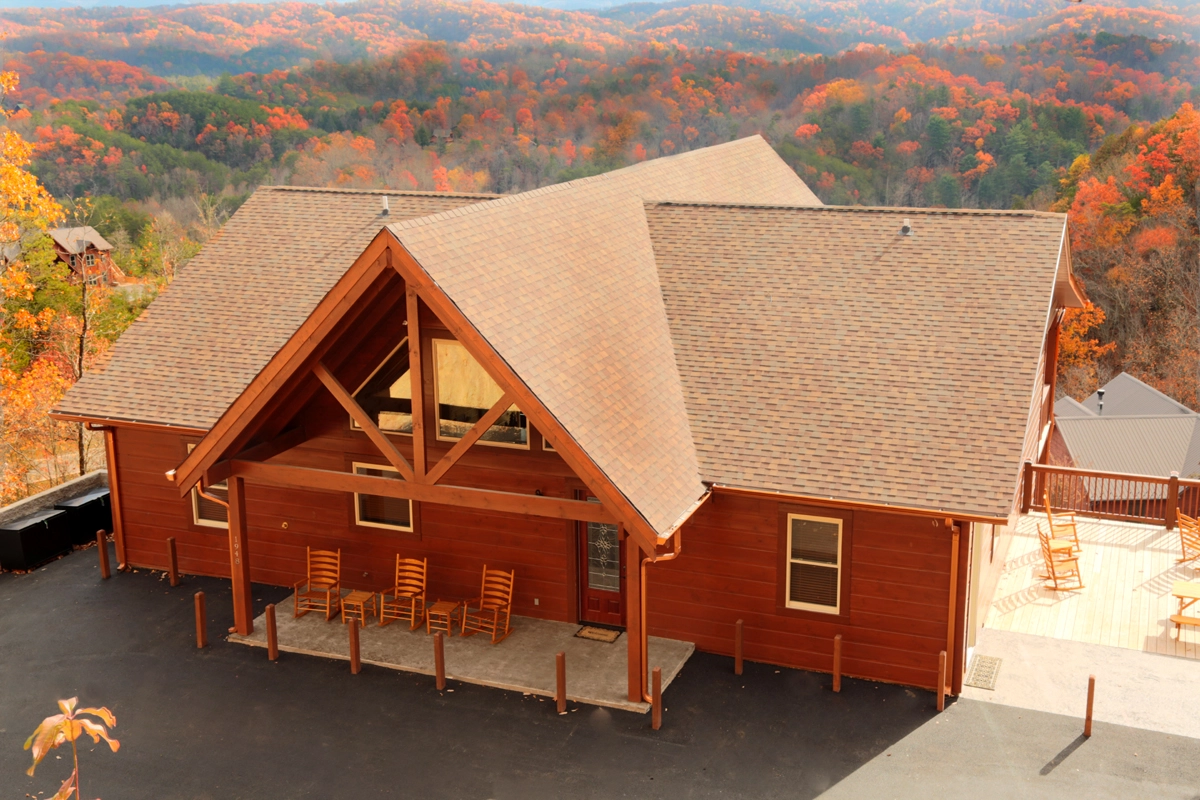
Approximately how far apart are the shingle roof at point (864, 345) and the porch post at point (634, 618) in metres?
1.53

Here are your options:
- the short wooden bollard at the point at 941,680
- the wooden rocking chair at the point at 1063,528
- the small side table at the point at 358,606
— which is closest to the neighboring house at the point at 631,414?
the short wooden bollard at the point at 941,680

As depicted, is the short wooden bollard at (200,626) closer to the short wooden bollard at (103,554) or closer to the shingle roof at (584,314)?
the short wooden bollard at (103,554)

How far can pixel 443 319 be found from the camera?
36.0 ft

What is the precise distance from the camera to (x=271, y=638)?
13.0 m

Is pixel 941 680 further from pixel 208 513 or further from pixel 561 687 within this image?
pixel 208 513

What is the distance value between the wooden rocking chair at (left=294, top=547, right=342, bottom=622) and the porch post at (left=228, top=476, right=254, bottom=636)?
67 cm

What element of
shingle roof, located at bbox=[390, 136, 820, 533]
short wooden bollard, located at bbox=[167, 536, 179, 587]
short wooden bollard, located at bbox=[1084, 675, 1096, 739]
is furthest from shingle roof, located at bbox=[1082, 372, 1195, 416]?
short wooden bollard, located at bbox=[167, 536, 179, 587]

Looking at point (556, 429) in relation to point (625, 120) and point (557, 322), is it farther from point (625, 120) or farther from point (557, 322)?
point (625, 120)

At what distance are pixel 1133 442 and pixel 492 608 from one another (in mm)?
27491

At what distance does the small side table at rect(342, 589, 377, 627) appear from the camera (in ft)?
45.3

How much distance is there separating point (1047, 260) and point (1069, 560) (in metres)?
4.21

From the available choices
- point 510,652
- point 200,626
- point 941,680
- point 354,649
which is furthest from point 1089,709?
point 200,626

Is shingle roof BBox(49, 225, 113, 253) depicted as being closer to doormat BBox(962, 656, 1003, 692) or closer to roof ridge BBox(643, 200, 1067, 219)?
roof ridge BBox(643, 200, 1067, 219)

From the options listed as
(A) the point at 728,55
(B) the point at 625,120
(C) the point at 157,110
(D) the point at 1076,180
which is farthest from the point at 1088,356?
(C) the point at 157,110
